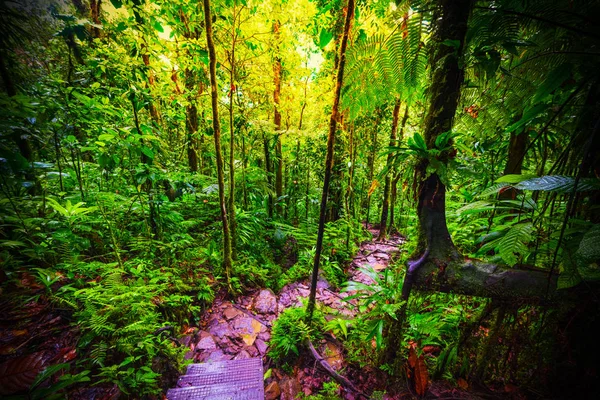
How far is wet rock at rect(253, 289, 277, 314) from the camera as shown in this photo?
419cm

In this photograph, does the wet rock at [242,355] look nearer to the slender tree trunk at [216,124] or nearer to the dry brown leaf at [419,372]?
the slender tree trunk at [216,124]

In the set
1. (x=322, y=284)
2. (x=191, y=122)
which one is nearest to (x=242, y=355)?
(x=322, y=284)

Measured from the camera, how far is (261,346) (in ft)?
11.2

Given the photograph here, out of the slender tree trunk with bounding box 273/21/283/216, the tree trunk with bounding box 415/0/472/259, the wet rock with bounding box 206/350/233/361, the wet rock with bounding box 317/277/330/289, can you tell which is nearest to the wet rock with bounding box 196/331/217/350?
the wet rock with bounding box 206/350/233/361

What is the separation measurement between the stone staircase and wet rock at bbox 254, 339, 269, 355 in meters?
0.25

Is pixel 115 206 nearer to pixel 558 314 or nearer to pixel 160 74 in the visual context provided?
pixel 160 74

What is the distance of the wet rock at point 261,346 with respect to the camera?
331 centimetres

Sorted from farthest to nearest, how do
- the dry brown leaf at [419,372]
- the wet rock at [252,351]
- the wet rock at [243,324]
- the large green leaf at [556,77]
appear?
the wet rock at [243,324]
the wet rock at [252,351]
the dry brown leaf at [419,372]
the large green leaf at [556,77]

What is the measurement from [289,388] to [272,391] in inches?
8.4

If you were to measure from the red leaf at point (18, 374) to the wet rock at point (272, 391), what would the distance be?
7.22ft

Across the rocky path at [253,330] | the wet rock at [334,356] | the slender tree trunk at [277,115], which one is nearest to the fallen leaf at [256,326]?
the rocky path at [253,330]

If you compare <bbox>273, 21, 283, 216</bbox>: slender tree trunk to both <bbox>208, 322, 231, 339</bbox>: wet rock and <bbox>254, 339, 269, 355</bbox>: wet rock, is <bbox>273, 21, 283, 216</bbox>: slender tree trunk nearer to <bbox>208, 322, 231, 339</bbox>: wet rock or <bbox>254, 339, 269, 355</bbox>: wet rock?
<bbox>208, 322, 231, 339</bbox>: wet rock

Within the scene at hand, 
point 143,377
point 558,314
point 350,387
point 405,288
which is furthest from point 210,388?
point 558,314

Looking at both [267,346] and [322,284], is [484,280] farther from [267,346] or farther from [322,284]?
[322,284]
